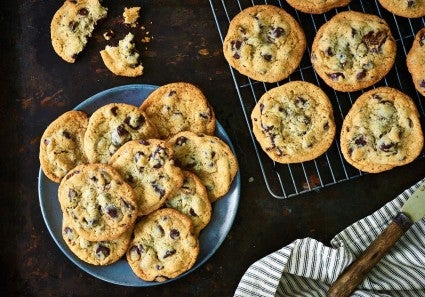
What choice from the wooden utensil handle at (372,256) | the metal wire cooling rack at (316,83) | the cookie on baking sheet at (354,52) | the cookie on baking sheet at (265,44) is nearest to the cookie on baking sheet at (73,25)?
the metal wire cooling rack at (316,83)

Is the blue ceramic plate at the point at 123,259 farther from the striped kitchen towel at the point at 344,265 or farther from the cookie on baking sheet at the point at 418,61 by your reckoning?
the cookie on baking sheet at the point at 418,61

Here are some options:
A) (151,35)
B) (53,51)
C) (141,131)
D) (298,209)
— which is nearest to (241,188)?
(298,209)

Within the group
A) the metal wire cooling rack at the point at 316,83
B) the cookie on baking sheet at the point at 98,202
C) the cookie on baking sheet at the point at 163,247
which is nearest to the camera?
the cookie on baking sheet at the point at 98,202

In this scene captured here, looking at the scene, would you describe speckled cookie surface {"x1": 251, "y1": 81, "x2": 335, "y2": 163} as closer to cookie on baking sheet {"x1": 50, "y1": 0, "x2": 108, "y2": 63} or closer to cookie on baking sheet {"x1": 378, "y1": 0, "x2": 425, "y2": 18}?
cookie on baking sheet {"x1": 378, "y1": 0, "x2": 425, "y2": 18}

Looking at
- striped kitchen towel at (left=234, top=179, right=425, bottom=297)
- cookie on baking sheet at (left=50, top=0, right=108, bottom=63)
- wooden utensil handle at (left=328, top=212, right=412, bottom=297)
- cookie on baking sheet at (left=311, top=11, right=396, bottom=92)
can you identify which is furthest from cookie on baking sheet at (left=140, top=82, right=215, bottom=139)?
wooden utensil handle at (left=328, top=212, right=412, bottom=297)

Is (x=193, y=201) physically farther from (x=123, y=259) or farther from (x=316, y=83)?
(x=316, y=83)
